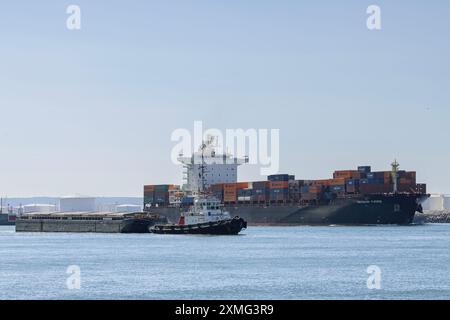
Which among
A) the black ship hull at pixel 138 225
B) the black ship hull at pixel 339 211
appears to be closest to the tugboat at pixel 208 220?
the black ship hull at pixel 138 225

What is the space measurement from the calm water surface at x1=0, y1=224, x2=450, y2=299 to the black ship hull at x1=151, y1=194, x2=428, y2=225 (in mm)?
67620

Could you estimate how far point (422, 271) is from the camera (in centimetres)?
5603

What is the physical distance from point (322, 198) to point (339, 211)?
590 cm

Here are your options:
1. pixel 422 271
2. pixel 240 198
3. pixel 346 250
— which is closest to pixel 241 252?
pixel 346 250

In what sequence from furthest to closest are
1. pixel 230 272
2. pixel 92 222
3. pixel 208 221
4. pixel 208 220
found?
1. pixel 92 222
2. pixel 208 220
3. pixel 208 221
4. pixel 230 272

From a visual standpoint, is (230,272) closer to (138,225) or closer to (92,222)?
(138,225)

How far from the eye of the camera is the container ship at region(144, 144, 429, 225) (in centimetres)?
15438

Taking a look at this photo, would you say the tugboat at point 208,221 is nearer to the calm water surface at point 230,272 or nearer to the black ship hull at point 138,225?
the calm water surface at point 230,272

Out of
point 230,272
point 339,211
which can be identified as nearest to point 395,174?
point 339,211

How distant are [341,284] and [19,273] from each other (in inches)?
869

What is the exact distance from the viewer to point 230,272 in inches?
2181

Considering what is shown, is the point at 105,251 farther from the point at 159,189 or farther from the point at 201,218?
the point at 159,189

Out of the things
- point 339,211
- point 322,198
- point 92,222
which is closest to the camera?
point 92,222
